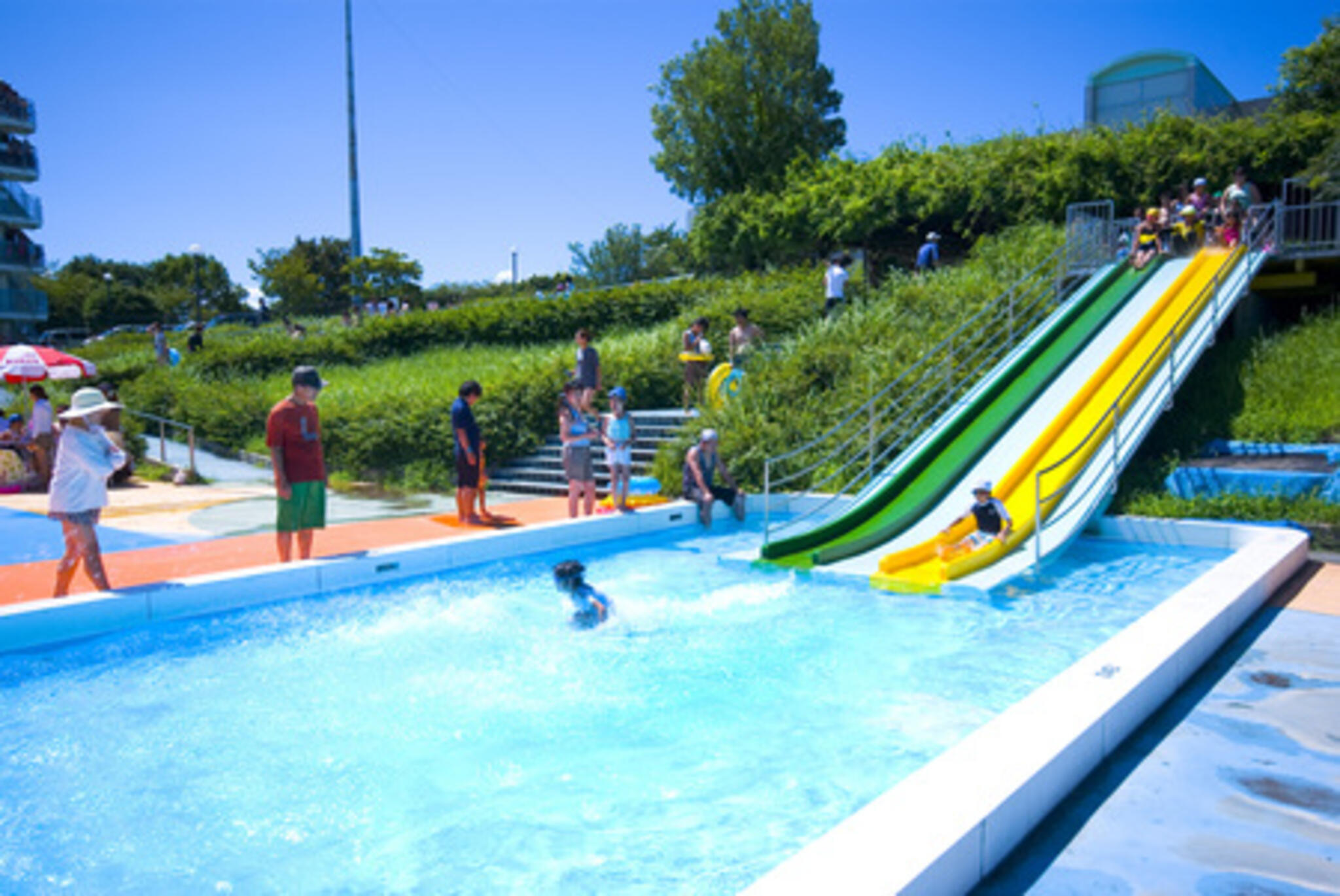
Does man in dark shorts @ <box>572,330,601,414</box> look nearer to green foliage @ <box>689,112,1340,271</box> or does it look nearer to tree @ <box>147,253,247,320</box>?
green foliage @ <box>689,112,1340,271</box>

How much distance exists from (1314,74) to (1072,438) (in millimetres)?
16880

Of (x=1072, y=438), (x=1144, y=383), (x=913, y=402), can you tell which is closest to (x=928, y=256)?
(x=913, y=402)

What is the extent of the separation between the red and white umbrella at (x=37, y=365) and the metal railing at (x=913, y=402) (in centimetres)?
1216

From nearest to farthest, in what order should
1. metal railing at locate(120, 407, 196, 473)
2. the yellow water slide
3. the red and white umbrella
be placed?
the yellow water slide, the red and white umbrella, metal railing at locate(120, 407, 196, 473)

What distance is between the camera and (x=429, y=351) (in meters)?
26.6

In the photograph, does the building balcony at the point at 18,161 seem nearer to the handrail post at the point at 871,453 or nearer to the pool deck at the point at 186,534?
the pool deck at the point at 186,534

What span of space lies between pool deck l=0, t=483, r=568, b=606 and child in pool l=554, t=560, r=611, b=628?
277 centimetres

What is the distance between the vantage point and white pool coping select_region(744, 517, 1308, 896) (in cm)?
310

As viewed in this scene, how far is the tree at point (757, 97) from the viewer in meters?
36.3

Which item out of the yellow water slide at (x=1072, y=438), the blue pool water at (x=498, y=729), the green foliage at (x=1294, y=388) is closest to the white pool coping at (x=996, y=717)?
the blue pool water at (x=498, y=729)

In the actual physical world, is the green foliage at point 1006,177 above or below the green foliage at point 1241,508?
above

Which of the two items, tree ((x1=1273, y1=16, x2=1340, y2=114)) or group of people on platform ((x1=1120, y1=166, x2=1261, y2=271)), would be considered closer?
group of people on platform ((x1=1120, y1=166, x2=1261, y2=271))

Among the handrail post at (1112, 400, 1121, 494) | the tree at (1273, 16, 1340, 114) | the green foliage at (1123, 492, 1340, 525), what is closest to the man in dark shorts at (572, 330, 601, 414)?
the handrail post at (1112, 400, 1121, 494)

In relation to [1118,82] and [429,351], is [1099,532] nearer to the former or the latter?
[429,351]
